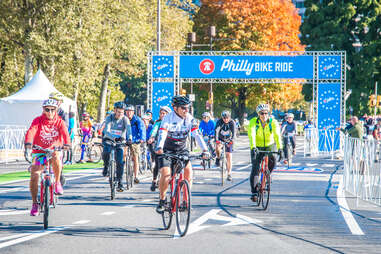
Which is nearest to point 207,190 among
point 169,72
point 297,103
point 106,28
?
point 169,72

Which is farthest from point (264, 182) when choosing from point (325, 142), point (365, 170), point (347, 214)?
point (325, 142)

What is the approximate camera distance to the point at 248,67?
27.1 m

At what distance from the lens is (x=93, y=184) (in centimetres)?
1431

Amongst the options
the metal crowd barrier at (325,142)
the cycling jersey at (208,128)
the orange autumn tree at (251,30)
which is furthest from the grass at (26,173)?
the orange autumn tree at (251,30)

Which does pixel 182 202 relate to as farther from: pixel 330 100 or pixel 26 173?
pixel 330 100

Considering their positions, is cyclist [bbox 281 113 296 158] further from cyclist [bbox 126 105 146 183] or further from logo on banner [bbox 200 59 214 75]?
cyclist [bbox 126 105 146 183]

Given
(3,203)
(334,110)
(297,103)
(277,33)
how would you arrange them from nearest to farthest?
(3,203) < (334,110) < (277,33) < (297,103)

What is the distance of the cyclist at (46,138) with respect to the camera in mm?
8906

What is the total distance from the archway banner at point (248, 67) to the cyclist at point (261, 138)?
53.1ft

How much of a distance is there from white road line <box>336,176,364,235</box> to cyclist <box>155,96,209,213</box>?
7.99ft

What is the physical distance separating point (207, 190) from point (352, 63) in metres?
38.0

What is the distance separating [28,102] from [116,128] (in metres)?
16.7

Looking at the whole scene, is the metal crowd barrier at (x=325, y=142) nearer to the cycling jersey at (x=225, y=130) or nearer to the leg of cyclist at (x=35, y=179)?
the cycling jersey at (x=225, y=130)

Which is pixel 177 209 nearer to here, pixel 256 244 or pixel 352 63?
pixel 256 244
